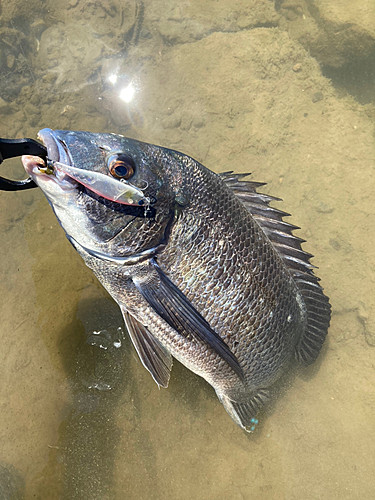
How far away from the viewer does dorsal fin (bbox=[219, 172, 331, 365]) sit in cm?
248

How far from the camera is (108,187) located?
174 centimetres

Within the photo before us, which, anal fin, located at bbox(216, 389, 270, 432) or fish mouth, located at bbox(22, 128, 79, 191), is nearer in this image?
fish mouth, located at bbox(22, 128, 79, 191)

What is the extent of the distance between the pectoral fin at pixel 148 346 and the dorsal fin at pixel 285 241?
3.92 ft

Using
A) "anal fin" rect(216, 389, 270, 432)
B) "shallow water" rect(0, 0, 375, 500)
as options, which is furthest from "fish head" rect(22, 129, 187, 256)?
"anal fin" rect(216, 389, 270, 432)

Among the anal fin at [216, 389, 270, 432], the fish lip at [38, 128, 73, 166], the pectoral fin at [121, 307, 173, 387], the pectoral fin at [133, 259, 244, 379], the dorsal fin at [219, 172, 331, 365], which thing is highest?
Answer: the fish lip at [38, 128, 73, 166]

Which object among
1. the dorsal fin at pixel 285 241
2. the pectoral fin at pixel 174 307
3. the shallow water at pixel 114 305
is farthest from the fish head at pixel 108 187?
the shallow water at pixel 114 305

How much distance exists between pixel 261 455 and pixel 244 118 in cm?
365

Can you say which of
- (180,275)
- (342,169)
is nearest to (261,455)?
(180,275)

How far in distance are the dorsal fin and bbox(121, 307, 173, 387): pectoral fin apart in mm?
1194

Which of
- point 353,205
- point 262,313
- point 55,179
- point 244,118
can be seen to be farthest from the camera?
point 244,118

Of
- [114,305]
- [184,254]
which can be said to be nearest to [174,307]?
[184,254]

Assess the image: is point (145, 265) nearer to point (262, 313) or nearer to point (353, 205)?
point (262, 313)

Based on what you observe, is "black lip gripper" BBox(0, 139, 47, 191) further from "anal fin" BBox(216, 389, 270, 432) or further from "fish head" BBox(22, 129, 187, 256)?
"anal fin" BBox(216, 389, 270, 432)

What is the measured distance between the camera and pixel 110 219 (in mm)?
1855
